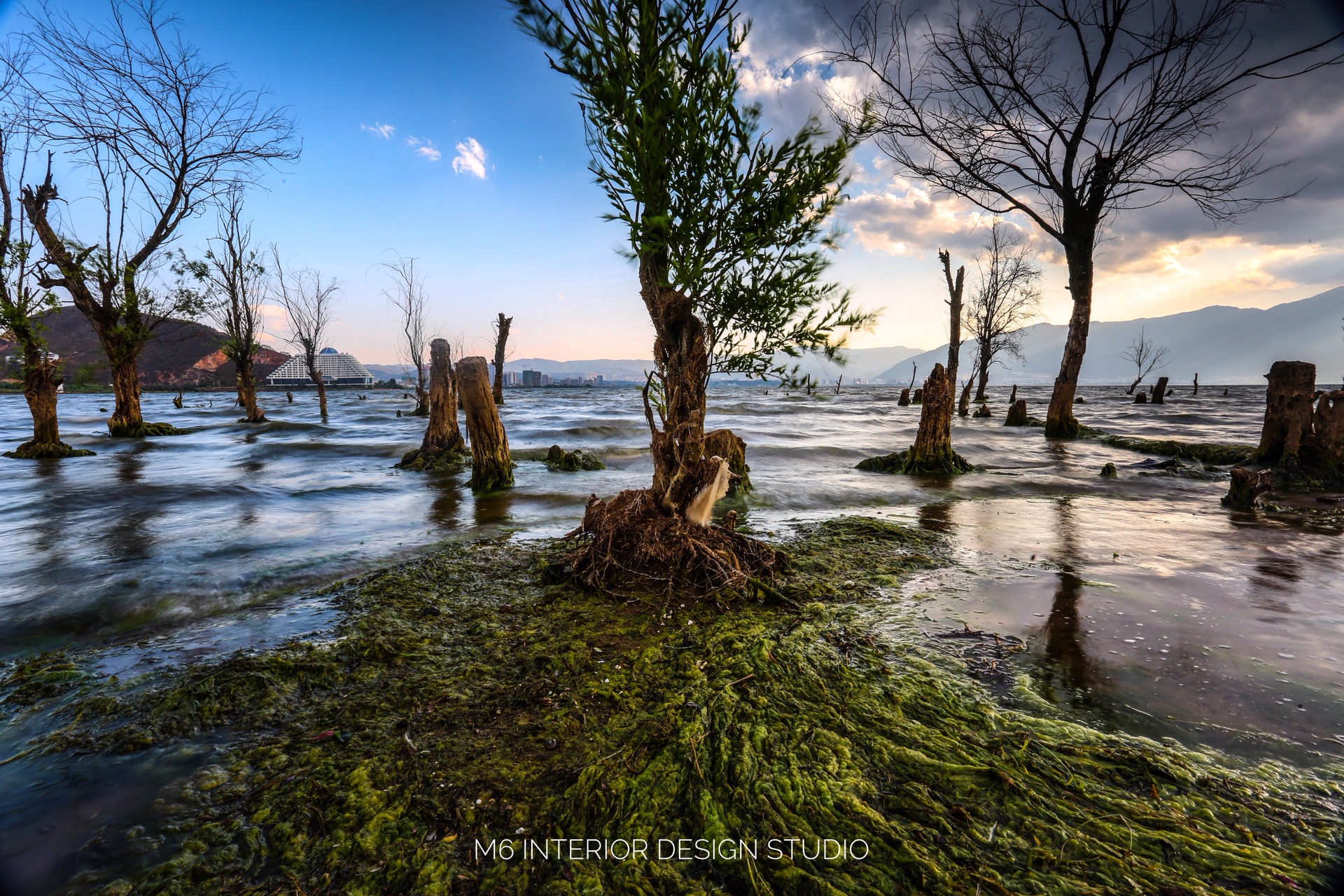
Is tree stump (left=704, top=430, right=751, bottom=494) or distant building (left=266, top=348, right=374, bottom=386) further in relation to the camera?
distant building (left=266, top=348, right=374, bottom=386)

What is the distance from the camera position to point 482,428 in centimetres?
996

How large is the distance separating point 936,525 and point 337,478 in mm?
13006

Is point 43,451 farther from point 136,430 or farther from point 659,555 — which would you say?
point 659,555

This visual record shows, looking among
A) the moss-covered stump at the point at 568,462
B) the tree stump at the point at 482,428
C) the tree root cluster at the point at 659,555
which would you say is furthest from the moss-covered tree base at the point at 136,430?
the tree root cluster at the point at 659,555

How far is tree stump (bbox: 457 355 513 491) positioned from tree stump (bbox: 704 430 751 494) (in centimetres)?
416

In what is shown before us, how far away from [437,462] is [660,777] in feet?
39.8

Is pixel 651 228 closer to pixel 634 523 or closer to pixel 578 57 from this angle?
pixel 578 57

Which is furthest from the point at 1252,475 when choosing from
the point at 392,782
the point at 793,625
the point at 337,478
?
the point at 337,478

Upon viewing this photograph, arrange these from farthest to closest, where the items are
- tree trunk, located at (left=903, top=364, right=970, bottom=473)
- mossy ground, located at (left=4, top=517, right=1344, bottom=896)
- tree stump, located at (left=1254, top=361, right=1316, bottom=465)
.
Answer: tree trunk, located at (left=903, top=364, right=970, bottom=473) → tree stump, located at (left=1254, top=361, right=1316, bottom=465) → mossy ground, located at (left=4, top=517, right=1344, bottom=896)

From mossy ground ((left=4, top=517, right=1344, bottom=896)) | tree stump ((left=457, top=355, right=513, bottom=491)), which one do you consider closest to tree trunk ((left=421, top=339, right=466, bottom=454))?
tree stump ((left=457, top=355, right=513, bottom=491))

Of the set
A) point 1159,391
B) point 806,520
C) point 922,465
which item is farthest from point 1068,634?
point 1159,391

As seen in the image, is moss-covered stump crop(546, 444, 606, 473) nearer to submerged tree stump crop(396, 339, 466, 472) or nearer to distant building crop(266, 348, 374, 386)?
submerged tree stump crop(396, 339, 466, 472)

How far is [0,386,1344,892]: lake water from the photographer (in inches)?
108

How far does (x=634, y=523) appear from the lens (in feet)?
16.5
